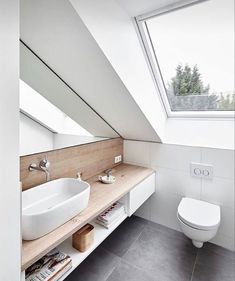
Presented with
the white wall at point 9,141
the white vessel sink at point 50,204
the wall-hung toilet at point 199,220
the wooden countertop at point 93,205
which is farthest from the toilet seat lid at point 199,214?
the white wall at point 9,141

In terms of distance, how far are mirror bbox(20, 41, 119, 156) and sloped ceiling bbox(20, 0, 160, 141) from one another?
64 mm

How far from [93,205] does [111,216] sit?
1.04 ft

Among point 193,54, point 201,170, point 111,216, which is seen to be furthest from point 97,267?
point 193,54

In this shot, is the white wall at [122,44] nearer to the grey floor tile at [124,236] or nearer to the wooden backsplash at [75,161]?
the wooden backsplash at [75,161]

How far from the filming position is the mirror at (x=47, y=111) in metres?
1.47

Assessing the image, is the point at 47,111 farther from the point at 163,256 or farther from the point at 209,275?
the point at 209,275

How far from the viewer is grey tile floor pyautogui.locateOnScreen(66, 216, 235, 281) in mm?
1668

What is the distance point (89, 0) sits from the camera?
109 cm

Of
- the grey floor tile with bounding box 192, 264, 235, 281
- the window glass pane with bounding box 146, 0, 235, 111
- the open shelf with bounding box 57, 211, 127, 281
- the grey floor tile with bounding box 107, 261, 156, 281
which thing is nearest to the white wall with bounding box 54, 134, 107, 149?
the open shelf with bounding box 57, 211, 127, 281

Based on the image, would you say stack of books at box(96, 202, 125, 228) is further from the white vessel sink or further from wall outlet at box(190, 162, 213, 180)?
wall outlet at box(190, 162, 213, 180)

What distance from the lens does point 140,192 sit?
2029mm

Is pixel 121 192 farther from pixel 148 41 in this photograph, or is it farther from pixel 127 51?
pixel 148 41

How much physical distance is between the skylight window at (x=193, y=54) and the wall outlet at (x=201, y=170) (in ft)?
2.05

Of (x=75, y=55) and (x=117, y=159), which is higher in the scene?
(x=75, y=55)
